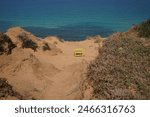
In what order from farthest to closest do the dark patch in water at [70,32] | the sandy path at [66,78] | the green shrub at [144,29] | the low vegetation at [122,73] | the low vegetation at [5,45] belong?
the dark patch in water at [70,32] → the green shrub at [144,29] → the low vegetation at [5,45] → the sandy path at [66,78] → the low vegetation at [122,73]

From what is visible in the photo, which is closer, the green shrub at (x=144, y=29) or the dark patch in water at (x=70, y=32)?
the green shrub at (x=144, y=29)

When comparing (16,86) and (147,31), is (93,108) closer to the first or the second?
(16,86)

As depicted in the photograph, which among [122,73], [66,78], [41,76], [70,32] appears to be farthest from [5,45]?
[70,32]

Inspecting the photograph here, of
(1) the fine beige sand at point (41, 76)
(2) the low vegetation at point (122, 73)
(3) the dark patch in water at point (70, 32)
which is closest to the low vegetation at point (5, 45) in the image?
(1) the fine beige sand at point (41, 76)

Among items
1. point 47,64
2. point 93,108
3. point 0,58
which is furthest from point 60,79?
point 93,108

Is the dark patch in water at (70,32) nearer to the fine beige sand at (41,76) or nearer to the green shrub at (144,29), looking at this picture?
the green shrub at (144,29)

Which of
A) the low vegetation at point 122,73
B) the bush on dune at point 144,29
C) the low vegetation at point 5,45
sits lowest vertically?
the low vegetation at point 122,73
